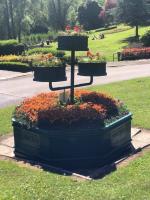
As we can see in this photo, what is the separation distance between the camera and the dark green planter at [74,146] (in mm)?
9961

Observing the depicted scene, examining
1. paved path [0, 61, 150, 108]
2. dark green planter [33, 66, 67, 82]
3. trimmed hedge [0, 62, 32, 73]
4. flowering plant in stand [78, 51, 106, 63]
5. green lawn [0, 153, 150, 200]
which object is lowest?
green lawn [0, 153, 150, 200]

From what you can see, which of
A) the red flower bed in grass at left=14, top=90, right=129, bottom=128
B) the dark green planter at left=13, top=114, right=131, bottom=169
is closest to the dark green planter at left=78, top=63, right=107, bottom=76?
the red flower bed in grass at left=14, top=90, right=129, bottom=128

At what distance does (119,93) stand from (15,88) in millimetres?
5811

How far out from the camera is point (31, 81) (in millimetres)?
24359

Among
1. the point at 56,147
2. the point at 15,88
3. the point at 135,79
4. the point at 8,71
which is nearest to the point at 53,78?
the point at 56,147

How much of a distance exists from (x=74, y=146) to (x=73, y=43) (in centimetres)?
255

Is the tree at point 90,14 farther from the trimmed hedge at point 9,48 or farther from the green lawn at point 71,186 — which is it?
the green lawn at point 71,186

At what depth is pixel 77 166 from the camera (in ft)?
33.3

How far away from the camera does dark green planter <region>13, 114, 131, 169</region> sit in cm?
996

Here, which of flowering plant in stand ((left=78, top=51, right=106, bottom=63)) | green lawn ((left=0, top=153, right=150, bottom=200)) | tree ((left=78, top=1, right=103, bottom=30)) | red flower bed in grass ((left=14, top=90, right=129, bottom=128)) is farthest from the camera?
tree ((left=78, top=1, right=103, bottom=30))

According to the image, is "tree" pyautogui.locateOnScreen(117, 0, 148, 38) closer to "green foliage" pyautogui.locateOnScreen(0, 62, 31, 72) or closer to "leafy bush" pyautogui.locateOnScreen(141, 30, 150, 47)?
"leafy bush" pyautogui.locateOnScreen(141, 30, 150, 47)

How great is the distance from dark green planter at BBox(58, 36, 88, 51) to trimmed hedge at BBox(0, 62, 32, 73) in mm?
17669

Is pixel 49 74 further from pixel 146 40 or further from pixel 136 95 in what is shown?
pixel 146 40

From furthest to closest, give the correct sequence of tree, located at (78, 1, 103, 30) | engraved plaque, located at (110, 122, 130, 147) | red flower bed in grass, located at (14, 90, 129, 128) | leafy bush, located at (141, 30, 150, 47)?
1. tree, located at (78, 1, 103, 30)
2. leafy bush, located at (141, 30, 150, 47)
3. engraved plaque, located at (110, 122, 130, 147)
4. red flower bed in grass, located at (14, 90, 129, 128)
